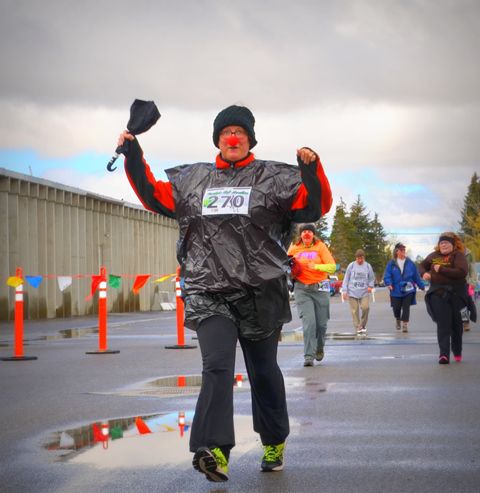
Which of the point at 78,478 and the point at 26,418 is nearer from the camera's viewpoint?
the point at 78,478

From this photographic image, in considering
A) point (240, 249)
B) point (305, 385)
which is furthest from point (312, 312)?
point (240, 249)

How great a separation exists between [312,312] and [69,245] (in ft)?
99.2

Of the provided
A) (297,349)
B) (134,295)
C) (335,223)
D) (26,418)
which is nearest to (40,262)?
(134,295)

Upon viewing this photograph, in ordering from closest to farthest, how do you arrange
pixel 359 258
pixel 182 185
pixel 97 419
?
pixel 182 185 < pixel 97 419 < pixel 359 258

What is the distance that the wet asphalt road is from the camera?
557 centimetres

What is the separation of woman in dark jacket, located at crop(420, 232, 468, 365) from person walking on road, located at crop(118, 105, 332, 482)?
699 centimetres

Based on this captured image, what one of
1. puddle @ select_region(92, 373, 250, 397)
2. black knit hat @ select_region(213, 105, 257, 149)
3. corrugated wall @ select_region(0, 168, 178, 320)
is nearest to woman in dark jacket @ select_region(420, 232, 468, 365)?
puddle @ select_region(92, 373, 250, 397)

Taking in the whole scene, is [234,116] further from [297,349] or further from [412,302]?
[412,302]

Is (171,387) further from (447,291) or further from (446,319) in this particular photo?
(447,291)

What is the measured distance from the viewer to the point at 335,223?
530ft

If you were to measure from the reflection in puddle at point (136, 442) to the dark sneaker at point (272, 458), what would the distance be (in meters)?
0.52

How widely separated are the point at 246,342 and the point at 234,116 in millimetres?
1320

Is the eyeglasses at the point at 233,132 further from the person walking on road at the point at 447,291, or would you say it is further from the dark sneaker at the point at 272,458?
the person walking on road at the point at 447,291

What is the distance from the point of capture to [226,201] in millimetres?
5801
